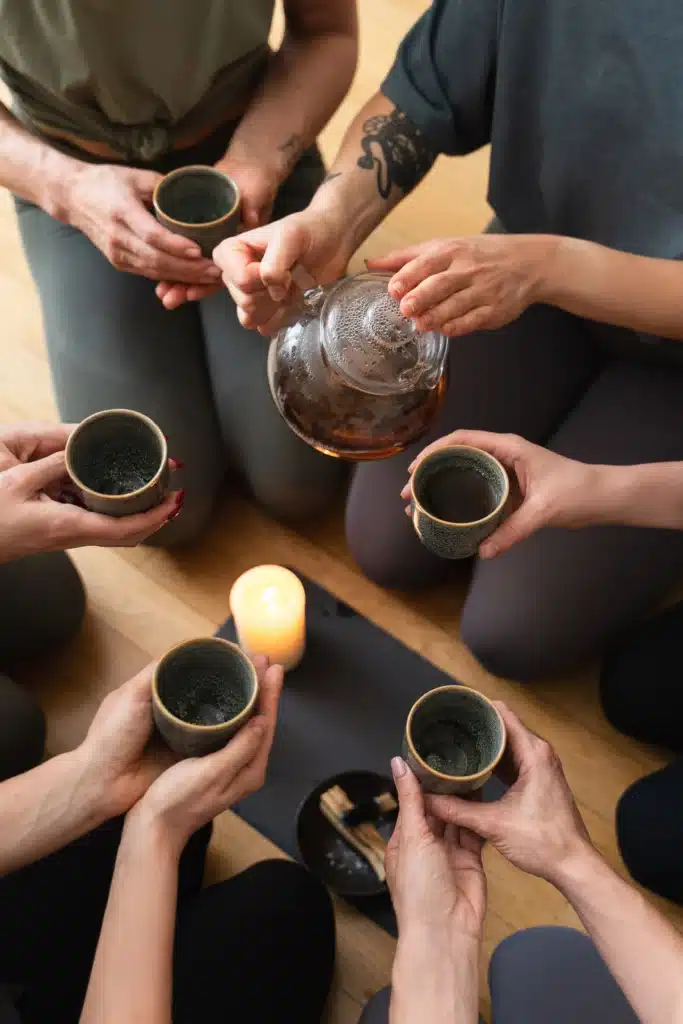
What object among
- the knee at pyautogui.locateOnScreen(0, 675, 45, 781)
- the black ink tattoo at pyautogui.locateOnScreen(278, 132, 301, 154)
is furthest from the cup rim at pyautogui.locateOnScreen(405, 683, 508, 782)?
the black ink tattoo at pyautogui.locateOnScreen(278, 132, 301, 154)

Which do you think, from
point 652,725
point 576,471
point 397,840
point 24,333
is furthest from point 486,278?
point 24,333

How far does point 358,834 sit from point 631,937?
0.52m

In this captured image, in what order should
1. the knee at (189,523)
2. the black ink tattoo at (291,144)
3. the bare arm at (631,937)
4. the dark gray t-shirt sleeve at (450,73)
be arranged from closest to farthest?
1. the bare arm at (631,937)
2. the dark gray t-shirt sleeve at (450,73)
3. the black ink tattoo at (291,144)
4. the knee at (189,523)

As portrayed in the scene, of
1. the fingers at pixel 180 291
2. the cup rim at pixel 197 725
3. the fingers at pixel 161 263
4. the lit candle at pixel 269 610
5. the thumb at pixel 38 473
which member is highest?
the fingers at pixel 161 263

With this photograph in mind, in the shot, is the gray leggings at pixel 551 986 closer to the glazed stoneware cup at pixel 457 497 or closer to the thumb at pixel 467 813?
the thumb at pixel 467 813

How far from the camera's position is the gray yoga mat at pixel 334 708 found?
1.48 metres

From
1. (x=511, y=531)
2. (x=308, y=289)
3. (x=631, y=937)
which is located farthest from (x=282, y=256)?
(x=631, y=937)

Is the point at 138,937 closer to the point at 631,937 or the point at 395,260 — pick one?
the point at 631,937

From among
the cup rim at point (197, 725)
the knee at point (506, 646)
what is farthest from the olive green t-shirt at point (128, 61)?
the knee at point (506, 646)

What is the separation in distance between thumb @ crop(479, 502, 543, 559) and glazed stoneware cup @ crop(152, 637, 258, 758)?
12.5 inches

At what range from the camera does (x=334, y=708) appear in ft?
5.10

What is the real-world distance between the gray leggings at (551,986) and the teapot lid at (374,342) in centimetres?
75

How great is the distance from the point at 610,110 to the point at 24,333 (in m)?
1.31

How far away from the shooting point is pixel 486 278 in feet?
3.70
